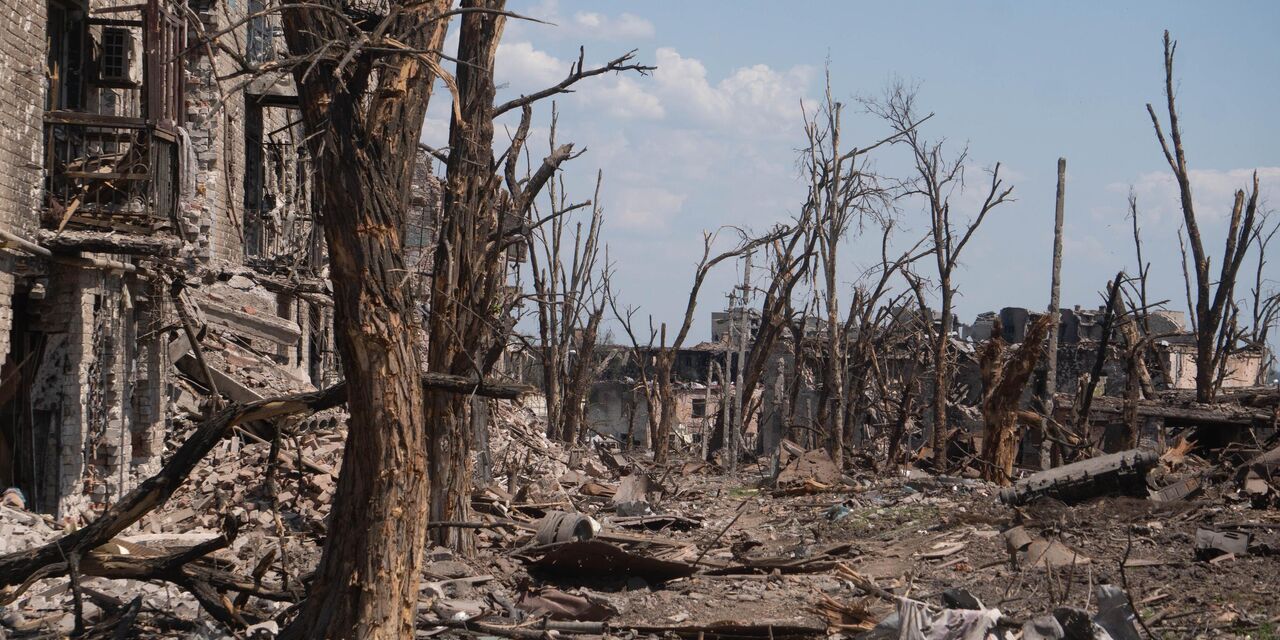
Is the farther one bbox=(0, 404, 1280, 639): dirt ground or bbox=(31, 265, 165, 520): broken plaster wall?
bbox=(31, 265, 165, 520): broken plaster wall

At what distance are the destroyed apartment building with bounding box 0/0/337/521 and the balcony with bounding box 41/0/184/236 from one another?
0.06 feet

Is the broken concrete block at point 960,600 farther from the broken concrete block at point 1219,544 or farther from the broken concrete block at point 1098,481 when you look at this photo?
the broken concrete block at point 1098,481

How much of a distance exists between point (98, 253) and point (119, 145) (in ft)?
4.07

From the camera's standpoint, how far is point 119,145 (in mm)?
12047

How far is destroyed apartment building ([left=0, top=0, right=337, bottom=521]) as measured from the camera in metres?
11.2

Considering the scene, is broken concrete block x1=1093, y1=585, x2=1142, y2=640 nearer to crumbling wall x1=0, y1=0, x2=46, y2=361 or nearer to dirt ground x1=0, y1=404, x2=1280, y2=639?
dirt ground x1=0, y1=404, x2=1280, y2=639

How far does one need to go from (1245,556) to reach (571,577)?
18.8 feet

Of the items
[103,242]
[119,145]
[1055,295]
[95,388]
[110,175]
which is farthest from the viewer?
[1055,295]

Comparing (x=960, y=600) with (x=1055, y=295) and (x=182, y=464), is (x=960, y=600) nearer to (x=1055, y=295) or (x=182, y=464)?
(x=182, y=464)

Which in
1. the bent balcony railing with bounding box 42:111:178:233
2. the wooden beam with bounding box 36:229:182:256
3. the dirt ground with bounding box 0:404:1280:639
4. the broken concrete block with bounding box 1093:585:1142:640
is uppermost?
the bent balcony railing with bounding box 42:111:178:233

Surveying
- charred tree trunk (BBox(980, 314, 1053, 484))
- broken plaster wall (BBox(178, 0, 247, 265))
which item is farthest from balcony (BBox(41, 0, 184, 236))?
charred tree trunk (BBox(980, 314, 1053, 484))

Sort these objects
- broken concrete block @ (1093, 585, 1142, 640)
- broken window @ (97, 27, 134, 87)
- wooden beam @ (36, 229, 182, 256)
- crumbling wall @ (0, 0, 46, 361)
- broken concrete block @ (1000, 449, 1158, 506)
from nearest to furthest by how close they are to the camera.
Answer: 1. broken concrete block @ (1093, 585, 1142, 640)
2. crumbling wall @ (0, 0, 46, 361)
3. wooden beam @ (36, 229, 182, 256)
4. broken concrete block @ (1000, 449, 1158, 506)
5. broken window @ (97, 27, 134, 87)

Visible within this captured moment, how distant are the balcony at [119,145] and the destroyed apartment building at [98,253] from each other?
18mm

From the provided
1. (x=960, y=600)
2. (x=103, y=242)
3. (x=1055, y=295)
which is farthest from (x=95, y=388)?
(x=1055, y=295)
